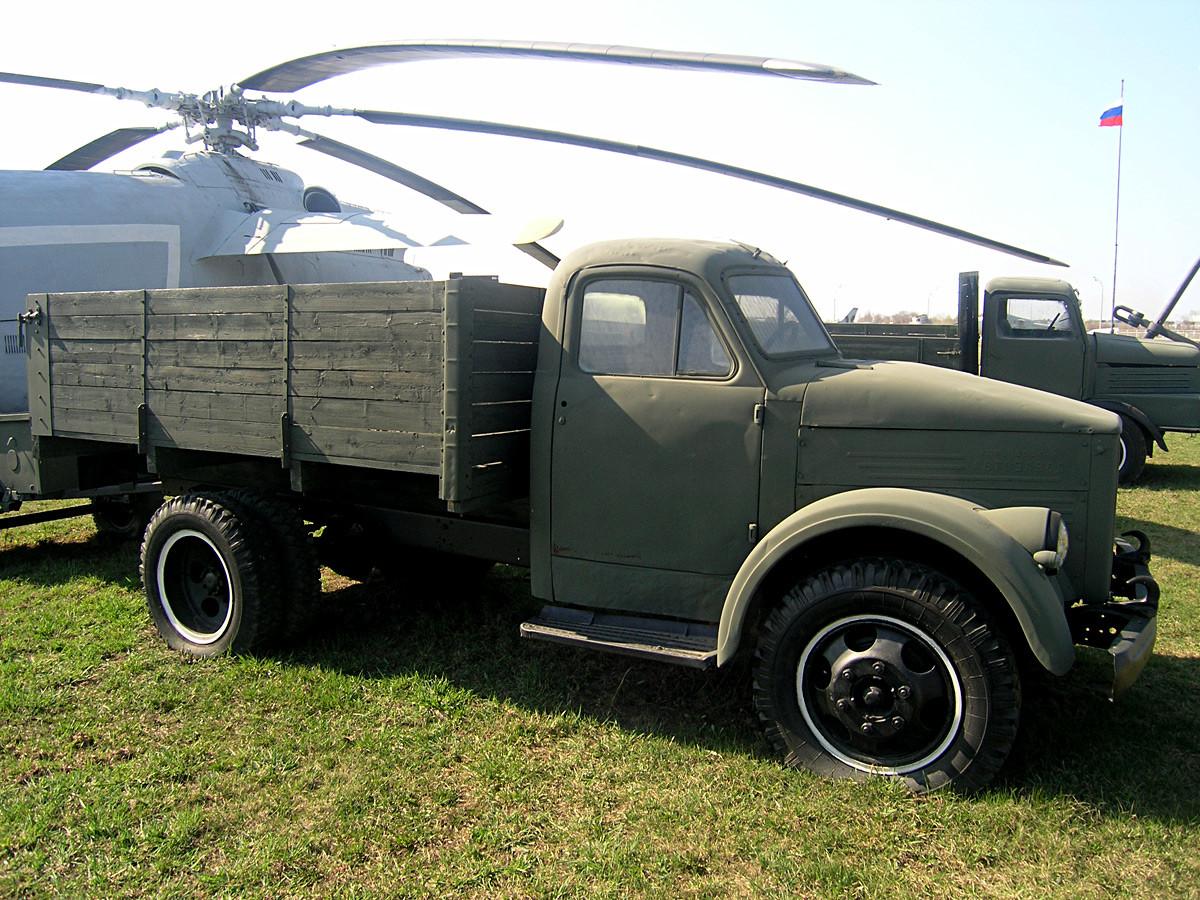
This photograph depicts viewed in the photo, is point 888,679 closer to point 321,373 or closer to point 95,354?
point 321,373

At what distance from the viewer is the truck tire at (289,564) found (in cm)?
470

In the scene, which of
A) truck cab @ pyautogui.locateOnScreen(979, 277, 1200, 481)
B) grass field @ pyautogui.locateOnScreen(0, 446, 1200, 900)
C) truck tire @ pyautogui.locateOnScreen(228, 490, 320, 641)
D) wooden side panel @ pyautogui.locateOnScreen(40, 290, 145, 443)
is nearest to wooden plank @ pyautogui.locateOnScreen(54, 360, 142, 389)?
wooden side panel @ pyautogui.locateOnScreen(40, 290, 145, 443)

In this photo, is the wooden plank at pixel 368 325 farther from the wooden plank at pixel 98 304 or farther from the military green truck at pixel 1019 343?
the military green truck at pixel 1019 343

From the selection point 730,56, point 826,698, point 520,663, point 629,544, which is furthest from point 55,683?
point 730,56

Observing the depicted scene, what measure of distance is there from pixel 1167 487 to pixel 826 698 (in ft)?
29.9

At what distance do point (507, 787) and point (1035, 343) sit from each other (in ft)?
30.6

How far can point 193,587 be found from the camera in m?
5.00

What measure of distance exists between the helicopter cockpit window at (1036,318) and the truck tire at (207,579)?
9076 millimetres

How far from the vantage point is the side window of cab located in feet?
12.7

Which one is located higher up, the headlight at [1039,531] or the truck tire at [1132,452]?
the headlight at [1039,531]

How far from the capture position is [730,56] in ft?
17.3

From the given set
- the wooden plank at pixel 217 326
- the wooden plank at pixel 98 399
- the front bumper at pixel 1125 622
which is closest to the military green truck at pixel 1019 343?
the front bumper at pixel 1125 622

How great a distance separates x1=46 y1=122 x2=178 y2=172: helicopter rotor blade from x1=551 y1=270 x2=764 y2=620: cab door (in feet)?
32.4

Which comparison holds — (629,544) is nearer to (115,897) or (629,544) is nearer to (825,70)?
(115,897)
